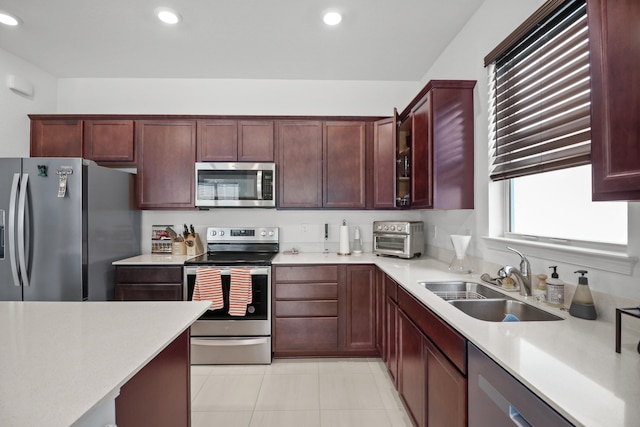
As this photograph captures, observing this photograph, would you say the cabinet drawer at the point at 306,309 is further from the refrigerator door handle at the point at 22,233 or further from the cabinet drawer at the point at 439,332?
the refrigerator door handle at the point at 22,233

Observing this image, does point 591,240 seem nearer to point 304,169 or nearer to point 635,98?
point 635,98

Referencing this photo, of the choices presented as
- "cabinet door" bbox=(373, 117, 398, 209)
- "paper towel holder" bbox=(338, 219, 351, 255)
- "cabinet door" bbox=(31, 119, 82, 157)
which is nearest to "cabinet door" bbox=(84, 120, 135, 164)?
"cabinet door" bbox=(31, 119, 82, 157)

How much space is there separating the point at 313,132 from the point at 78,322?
7.84ft

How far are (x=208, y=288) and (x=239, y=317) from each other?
0.37m

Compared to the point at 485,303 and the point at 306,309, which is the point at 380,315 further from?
the point at 485,303

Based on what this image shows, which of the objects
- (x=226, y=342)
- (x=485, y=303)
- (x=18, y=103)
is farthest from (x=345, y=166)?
(x=18, y=103)

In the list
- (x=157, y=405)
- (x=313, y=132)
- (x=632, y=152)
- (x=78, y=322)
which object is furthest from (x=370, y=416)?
(x=313, y=132)

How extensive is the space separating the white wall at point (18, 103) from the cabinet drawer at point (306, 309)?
2.83 meters

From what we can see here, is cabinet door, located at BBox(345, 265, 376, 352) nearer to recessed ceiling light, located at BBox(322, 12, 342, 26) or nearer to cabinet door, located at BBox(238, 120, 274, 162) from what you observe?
cabinet door, located at BBox(238, 120, 274, 162)

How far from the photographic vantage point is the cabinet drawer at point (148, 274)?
263 cm

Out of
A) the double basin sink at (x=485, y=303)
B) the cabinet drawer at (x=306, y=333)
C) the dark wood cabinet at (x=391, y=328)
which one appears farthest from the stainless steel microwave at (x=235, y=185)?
the double basin sink at (x=485, y=303)

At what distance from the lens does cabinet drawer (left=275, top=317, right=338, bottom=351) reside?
2.71 metres

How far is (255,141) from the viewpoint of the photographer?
3.02 metres

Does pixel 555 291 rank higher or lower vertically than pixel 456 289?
higher
